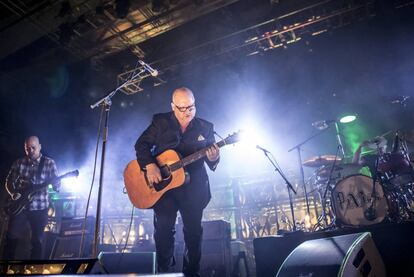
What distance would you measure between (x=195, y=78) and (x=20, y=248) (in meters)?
6.82

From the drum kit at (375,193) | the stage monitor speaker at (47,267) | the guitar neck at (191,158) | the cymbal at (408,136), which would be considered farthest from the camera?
the cymbal at (408,136)

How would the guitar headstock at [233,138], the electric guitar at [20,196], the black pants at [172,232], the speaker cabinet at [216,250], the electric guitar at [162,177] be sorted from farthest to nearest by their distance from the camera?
1. the electric guitar at [20,196]
2. the speaker cabinet at [216,250]
3. the guitar headstock at [233,138]
4. the electric guitar at [162,177]
5. the black pants at [172,232]

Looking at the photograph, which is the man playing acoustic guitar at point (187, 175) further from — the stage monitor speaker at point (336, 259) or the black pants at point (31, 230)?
the black pants at point (31, 230)

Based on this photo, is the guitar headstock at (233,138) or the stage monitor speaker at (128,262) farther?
the guitar headstock at (233,138)

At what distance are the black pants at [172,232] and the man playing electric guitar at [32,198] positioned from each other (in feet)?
12.1

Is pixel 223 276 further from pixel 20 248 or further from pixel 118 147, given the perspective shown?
pixel 118 147

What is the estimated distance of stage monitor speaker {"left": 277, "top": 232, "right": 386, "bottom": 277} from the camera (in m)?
2.27

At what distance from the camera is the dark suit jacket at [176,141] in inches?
143

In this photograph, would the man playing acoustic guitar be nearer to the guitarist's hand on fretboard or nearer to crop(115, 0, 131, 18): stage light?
the guitarist's hand on fretboard

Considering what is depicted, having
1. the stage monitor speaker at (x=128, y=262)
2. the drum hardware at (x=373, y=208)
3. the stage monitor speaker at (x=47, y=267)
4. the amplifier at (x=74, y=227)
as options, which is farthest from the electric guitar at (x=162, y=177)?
the amplifier at (x=74, y=227)

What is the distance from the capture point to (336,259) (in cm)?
230

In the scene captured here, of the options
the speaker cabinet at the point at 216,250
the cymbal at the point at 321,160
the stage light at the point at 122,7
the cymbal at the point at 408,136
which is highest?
the stage light at the point at 122,7

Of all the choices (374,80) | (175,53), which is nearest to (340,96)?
(374,80)

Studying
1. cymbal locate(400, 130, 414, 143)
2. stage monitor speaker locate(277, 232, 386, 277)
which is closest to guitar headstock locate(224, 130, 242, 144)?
stage monitor speaker locate(277, 232, 386, 277)
